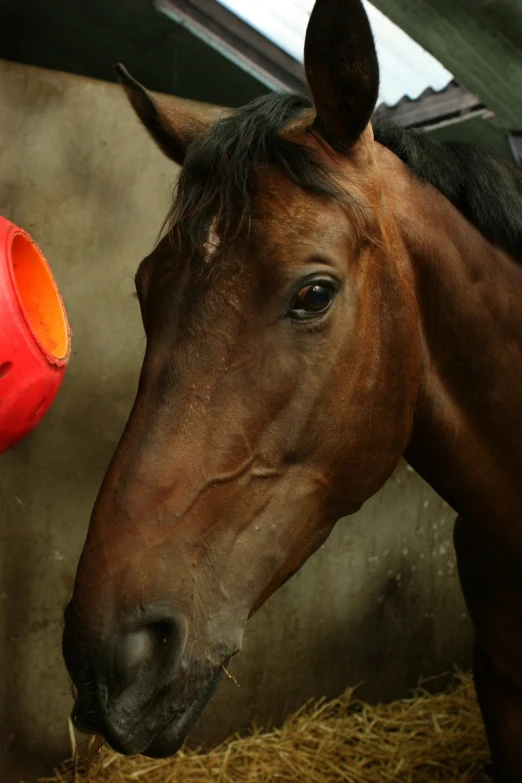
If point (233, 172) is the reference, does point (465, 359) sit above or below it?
below

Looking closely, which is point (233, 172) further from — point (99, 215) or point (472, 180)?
point (99, 215)

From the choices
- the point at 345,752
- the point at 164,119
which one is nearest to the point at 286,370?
the point at 164,119

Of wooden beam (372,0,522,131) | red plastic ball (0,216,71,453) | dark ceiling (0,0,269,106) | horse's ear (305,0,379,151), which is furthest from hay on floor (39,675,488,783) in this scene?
wooden beam (372,0,522,131)

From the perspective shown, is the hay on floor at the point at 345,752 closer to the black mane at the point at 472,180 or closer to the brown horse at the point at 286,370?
the brown horse at the point at 286,370

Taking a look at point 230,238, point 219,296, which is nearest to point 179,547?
point 219,296

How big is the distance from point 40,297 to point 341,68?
1040mm

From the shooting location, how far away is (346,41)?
5.07ft

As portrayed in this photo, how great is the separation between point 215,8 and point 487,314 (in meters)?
1.78

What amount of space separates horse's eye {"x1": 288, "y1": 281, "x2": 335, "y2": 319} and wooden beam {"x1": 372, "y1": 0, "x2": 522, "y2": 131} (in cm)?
148

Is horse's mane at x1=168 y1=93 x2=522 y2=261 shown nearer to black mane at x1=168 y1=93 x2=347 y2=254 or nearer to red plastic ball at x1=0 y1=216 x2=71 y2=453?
black mane at x1=168 y1=93 x2=347 y2=254

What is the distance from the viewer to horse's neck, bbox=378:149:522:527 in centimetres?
181

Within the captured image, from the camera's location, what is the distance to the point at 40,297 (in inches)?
82.4

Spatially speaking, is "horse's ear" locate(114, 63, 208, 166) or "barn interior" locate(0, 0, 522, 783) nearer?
"horse's ear" locate(114, 63, 208, 166)

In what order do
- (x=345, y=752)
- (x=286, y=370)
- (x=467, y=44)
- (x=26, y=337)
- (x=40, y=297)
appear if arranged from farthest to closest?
(x=345, y=752), (x=467, y=44), (x=40, y=297), (x=26, y=337), (x=286, y=370)
